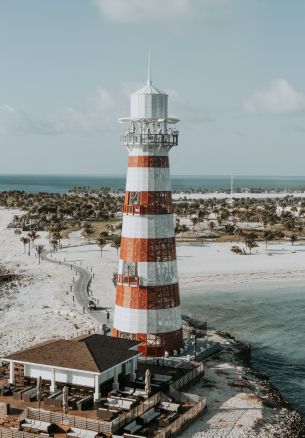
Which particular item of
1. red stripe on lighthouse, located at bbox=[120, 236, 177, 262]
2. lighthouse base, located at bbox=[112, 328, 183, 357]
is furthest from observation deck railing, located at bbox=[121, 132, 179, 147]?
lighthouse base, located at bbox=[112, 328, 183, 357]

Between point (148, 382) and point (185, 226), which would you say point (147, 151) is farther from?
point (185, 226)

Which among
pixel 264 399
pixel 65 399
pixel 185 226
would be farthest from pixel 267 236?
pixel 65 399

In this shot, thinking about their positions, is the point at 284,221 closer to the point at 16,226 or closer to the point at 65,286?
the point at 16,226

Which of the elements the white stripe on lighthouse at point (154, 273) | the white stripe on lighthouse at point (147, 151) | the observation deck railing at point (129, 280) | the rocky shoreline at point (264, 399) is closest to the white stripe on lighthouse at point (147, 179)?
the white stripe on lighthouse at point (147, 151)

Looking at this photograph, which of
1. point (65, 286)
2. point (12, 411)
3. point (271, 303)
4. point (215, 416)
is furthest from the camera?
point (65, 286)

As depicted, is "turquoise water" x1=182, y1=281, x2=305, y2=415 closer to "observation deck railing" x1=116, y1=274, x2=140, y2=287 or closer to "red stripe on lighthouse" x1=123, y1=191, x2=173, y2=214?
"observation deck railing" x1=116, y1=274, x2=140, y2=287

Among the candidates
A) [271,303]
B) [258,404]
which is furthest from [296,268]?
[258,404]

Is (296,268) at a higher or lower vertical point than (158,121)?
lower
